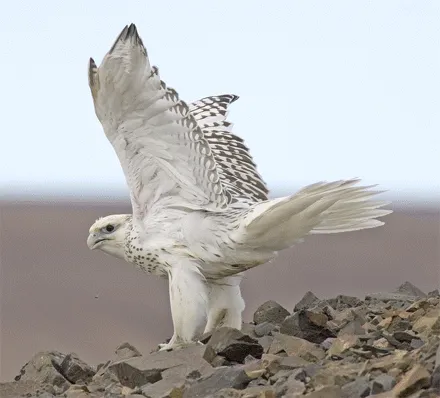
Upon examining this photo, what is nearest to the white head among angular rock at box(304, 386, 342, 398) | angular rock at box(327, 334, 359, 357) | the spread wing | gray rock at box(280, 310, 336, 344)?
the spread wing

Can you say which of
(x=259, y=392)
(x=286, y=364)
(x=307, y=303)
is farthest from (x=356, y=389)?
(x=307, y=303)

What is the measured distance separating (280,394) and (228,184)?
3.22m

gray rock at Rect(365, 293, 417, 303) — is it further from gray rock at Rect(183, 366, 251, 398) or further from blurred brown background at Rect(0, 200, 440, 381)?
blurred brown background at Rect(0, 200, 440, 381)

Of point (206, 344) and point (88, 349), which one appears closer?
point (206, 344)

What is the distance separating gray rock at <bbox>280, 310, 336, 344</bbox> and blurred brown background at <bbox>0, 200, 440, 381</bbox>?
794 centimetres

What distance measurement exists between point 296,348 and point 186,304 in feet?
3.29

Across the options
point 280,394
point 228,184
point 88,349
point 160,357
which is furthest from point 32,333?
point 280,394

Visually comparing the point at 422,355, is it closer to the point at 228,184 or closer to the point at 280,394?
the point at 280,394

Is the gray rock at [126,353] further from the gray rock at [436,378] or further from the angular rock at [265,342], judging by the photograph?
the gray rock at [436,378]

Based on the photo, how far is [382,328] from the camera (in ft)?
30.4

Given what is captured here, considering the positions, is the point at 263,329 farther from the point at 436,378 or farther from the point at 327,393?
the point at 436,378

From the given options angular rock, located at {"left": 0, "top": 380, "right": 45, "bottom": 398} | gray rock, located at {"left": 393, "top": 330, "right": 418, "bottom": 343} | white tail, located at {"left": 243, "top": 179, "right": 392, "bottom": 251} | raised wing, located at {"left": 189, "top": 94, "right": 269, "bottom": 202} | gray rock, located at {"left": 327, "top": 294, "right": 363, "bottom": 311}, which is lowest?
angular rock, located at {"left": 0, "top": 380, "right": 45, "bottom": 398}

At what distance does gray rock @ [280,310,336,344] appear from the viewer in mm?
9500

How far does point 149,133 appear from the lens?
9.52 meters
